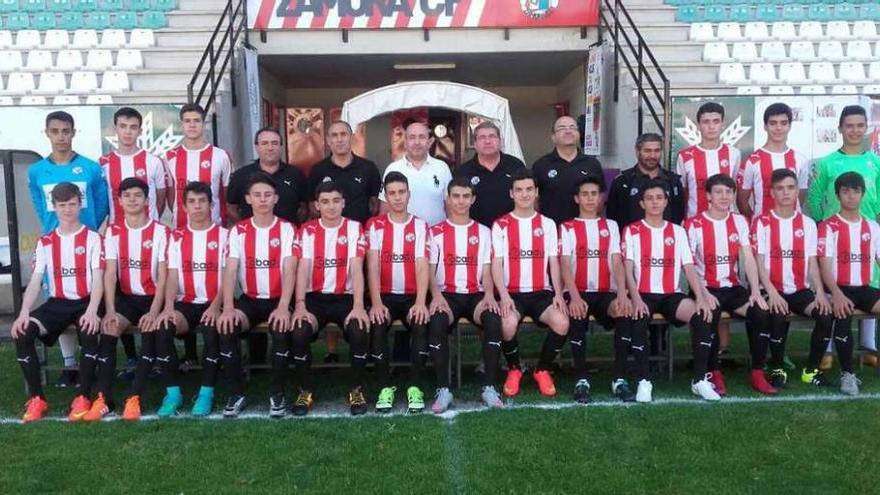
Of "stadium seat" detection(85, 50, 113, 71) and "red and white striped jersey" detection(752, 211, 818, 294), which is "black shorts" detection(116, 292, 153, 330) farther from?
"stadium seat" detection(85, 50, 113, 71)

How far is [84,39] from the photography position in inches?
451

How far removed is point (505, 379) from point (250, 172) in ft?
7.80

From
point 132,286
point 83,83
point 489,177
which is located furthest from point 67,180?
point 83,83

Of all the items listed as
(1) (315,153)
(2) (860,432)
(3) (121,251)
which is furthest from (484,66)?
(2) (860,432)

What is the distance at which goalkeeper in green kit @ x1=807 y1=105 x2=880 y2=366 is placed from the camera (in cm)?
547

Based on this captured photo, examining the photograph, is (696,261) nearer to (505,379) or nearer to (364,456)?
(505,379)

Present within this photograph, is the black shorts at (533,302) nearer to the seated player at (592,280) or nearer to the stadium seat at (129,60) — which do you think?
the seated player at (592,280)

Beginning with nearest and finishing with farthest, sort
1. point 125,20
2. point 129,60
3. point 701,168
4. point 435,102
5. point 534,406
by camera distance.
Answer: point 534,406 → point 701,168 → point 435,102 → point 129,60 → point 125,20

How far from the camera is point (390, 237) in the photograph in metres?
5.04

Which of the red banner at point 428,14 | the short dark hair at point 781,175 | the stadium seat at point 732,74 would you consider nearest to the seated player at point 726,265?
the short dark hair at point 781,175

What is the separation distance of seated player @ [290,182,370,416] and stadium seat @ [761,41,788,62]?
8763 millimetres

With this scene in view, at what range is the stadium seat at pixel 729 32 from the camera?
1132 cm

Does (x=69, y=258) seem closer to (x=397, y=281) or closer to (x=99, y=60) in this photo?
(x=397, y=281)

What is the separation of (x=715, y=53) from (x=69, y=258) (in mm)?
9440
